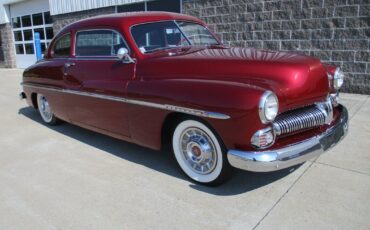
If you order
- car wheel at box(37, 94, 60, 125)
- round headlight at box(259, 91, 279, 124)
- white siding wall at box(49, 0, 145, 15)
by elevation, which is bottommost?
car wheel at box(37, 94, 60, 125)

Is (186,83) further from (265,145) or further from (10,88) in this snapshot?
(10,88)

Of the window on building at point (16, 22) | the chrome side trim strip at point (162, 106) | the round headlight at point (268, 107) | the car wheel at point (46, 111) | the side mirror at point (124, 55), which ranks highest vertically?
the window on building at point (16, 22)

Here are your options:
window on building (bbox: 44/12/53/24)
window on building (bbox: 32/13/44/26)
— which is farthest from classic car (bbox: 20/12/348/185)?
window on building (bbox: 32/13/44/26)

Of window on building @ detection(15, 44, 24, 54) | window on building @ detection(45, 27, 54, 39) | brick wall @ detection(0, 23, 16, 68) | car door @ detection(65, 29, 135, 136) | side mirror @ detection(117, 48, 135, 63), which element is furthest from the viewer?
brick wall @ detection(0, 23, 16, 68)

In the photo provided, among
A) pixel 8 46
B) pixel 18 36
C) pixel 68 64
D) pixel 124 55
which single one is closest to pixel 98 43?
pixel 68 64

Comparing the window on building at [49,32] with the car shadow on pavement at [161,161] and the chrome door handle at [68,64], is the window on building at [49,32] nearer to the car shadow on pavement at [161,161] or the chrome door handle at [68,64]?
the car shadow on pavement at [161,161]

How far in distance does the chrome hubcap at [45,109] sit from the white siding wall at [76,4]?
574 centimetres

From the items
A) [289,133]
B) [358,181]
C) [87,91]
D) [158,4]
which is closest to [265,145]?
[289,133]

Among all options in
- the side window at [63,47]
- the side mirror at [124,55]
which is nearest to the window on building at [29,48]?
the side window at [63,47]

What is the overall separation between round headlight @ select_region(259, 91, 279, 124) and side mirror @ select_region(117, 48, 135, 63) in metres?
1.68

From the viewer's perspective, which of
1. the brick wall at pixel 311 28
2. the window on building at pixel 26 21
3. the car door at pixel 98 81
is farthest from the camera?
the window on building at pixel 26 21

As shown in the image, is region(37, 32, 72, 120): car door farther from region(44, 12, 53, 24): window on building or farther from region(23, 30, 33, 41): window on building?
region(23, 30, 33, 41): window on building

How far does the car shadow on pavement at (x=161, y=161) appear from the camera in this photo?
3.33 metres

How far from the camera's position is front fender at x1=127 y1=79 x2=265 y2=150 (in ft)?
9.23
